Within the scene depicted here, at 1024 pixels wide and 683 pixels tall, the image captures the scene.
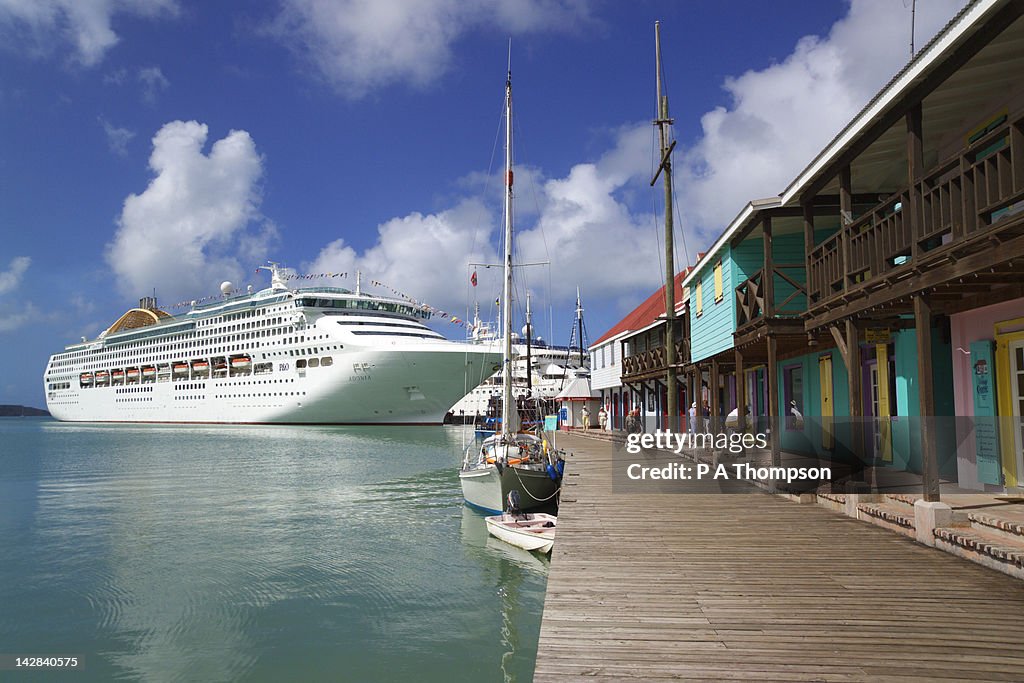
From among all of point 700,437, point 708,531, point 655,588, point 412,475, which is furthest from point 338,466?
point 655,588

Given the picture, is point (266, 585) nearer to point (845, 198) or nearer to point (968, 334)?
point (845, 198)

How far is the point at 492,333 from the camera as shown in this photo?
3920 inches

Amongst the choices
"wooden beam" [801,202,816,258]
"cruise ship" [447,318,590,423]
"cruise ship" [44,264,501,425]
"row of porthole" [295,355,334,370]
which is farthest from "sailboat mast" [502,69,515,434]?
"row of porthole" [295,355,334,370]

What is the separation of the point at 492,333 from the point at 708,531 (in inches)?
3600

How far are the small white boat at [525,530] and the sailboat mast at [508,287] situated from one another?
329 cm

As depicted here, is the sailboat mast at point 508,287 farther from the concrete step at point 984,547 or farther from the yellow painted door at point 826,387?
the concrete step at point 984,547

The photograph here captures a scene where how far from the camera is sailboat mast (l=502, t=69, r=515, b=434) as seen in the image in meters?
18.1

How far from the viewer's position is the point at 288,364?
66.4 meters

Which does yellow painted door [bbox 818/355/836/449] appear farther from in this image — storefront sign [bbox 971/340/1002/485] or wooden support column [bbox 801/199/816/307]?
storefront sign [bbox 971/340/1002/485]

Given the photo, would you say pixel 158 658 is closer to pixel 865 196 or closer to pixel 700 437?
pixel 700 437

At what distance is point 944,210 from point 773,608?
4.70 metres

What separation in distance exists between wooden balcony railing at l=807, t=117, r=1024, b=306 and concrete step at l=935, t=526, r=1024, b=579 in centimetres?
277

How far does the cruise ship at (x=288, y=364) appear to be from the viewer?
59.1 metres

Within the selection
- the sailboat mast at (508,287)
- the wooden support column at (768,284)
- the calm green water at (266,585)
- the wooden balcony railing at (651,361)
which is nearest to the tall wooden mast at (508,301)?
the sailboat mast at (508,287)
